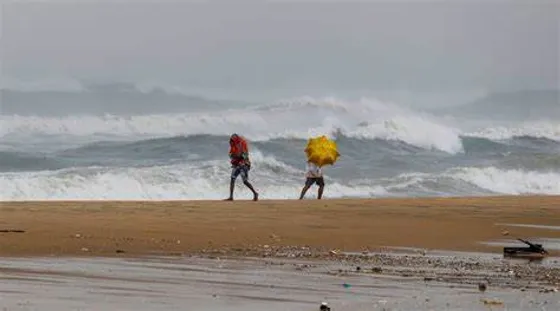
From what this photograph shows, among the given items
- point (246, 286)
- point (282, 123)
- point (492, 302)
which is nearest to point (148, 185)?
point (246, 286)

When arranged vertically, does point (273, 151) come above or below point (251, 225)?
above

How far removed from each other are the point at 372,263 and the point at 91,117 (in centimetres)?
3688

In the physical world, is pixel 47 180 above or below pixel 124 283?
above

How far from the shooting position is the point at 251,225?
14.4m

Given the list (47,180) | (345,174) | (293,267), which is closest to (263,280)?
(293,267)

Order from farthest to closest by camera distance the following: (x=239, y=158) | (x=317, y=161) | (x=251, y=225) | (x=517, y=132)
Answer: (x=517, y=132)
(x=317, y=161)
(x=239, y=158)
(x=251, y=225)

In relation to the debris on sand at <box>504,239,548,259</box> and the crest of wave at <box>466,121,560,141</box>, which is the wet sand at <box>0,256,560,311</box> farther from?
the crest of wave at <box>466,121,560,141</box>

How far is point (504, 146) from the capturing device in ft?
139

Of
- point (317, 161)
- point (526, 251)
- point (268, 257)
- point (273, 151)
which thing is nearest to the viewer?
point (268, 257)

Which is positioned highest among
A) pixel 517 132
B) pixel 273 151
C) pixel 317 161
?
pixel 517 132

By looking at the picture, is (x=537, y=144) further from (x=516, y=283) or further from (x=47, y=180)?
(x=516, y=283)

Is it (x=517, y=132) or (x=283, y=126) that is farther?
(x=517, y=132)

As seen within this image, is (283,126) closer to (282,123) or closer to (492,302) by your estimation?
(282,123)

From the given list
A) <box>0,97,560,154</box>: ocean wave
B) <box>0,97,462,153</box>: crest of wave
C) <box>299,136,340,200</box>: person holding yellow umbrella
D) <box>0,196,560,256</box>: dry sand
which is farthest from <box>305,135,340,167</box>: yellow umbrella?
<box>0,97,462,153</box>: crest of wave
